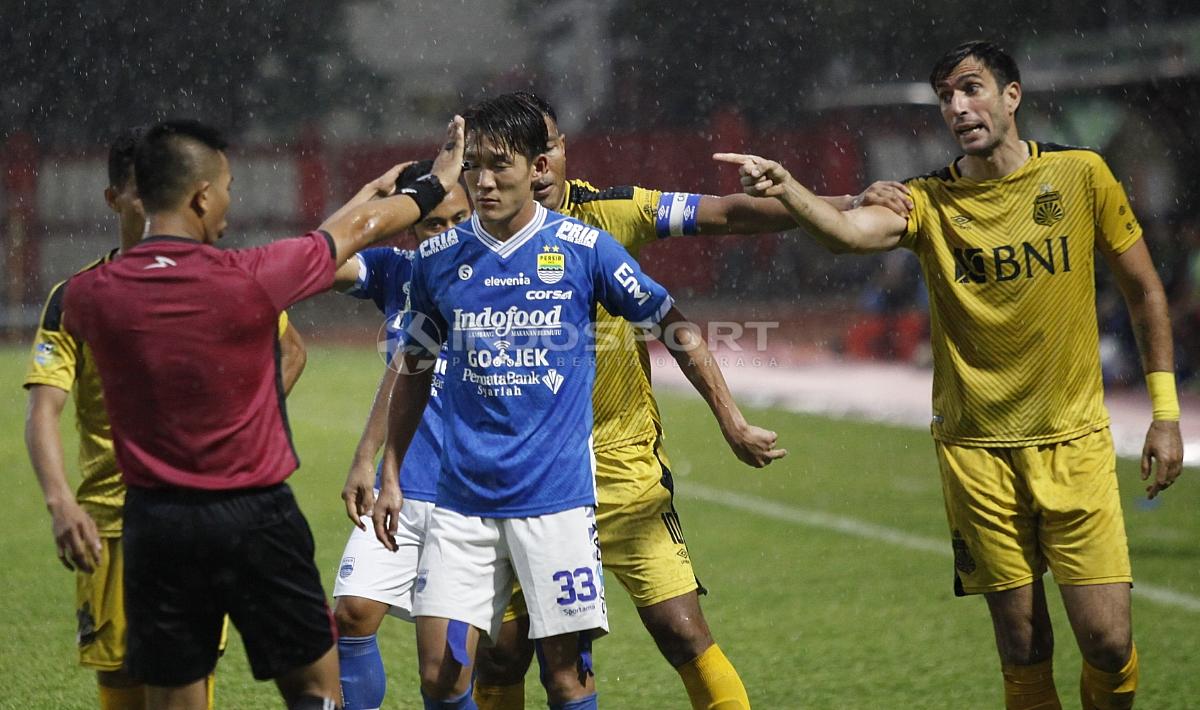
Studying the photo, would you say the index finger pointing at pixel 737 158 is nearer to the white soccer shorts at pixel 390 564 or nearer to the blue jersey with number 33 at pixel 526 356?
the blue jersey with number 33 at pixel 526 356

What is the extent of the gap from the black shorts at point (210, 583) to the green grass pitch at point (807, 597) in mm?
2094

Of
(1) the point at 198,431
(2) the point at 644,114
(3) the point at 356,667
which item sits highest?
(2) the point at 644,114

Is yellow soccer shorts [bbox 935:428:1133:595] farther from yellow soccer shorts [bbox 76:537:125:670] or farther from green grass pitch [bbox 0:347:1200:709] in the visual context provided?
yellow soccer shorts [bbox 76:537:125:670]

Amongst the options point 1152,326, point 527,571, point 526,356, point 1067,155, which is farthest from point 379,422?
point 1152,326

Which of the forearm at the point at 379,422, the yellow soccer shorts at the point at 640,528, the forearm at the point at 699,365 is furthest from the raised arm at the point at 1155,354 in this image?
the forearm at the point at 379,422

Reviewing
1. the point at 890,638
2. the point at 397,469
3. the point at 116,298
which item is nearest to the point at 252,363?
the point at 116,298

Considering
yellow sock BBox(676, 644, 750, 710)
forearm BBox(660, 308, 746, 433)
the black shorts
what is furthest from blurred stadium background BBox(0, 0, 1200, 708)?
the black shorts

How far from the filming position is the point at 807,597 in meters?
7.85

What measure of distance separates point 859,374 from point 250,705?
45.7 feet

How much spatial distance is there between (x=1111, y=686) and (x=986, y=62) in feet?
6.38

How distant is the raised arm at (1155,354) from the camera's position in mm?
4680

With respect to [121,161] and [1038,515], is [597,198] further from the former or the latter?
[1038,515]

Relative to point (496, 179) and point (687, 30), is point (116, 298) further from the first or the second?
point (687, 30)

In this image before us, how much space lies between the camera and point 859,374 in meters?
18.9
